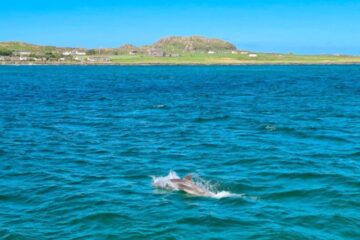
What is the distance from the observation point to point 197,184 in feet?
78.2

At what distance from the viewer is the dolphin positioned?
2275 cm

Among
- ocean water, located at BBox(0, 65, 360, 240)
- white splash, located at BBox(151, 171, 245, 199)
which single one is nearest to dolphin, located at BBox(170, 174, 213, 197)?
white splash, located at BBox(151, 171, 245, 199)

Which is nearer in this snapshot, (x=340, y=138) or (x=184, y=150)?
(x=184, y=150)

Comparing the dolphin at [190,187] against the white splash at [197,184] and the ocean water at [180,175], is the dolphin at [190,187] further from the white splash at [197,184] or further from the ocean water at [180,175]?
the ocean water at [180,175]

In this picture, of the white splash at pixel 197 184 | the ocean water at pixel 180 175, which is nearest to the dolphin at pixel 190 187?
the white splash at pixel 197 184

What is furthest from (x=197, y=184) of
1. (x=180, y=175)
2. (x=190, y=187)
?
(x=180, y=175)

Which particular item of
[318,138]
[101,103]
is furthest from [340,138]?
[101,103]

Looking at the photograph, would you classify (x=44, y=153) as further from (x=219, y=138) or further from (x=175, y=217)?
(x=175, y=217)

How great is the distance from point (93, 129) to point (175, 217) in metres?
26.0

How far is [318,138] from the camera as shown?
37469mm

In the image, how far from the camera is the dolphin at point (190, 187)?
22750 mm

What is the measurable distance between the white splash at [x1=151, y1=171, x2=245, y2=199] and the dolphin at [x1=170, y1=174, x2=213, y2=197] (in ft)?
0.47

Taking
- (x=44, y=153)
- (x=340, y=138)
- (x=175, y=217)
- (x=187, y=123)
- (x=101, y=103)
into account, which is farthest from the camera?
(x=101, y=103)

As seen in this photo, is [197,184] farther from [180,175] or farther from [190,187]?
[180,175]
